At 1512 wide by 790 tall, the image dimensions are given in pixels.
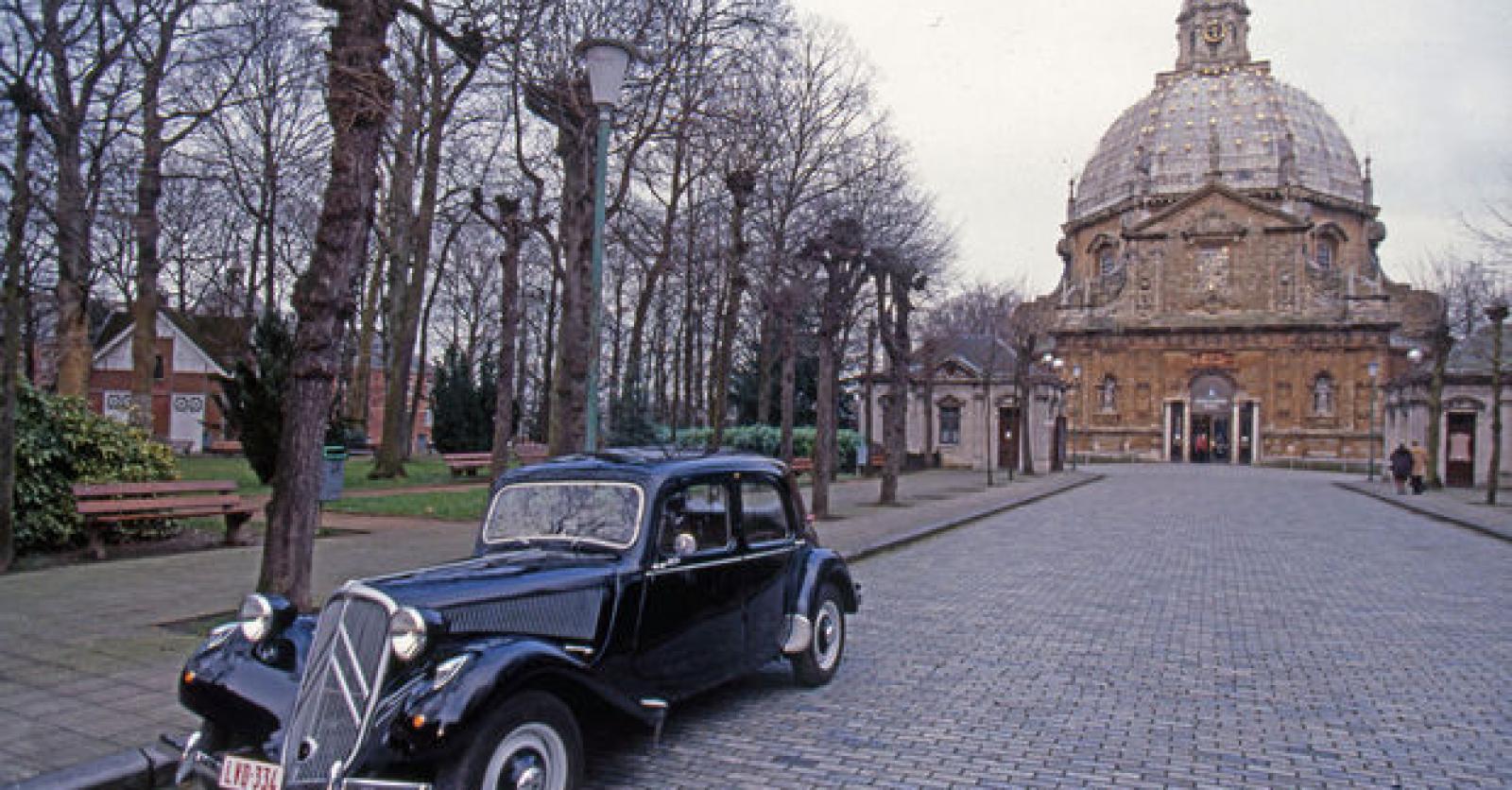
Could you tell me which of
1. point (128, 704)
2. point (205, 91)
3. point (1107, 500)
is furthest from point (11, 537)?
point (1107, 500)

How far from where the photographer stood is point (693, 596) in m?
5.65

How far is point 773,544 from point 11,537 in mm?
8684

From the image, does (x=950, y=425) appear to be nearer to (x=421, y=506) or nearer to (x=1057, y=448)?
(x=1057, y=448)

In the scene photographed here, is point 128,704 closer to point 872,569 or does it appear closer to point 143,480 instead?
point 143,480

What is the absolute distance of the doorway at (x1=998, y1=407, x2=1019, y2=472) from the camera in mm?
45397

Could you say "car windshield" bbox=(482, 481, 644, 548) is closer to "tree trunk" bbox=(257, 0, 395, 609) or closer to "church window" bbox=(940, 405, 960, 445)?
"tree trunk" bbox=(257, 0, 395, 609)

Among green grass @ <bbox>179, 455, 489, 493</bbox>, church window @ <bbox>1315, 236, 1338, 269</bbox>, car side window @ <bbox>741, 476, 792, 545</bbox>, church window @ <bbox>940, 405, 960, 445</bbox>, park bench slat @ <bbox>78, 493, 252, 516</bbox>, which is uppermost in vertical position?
church window @ <bbox>1315, 236, 1338, 269</bbox>

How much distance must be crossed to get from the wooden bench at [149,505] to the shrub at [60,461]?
25 cm

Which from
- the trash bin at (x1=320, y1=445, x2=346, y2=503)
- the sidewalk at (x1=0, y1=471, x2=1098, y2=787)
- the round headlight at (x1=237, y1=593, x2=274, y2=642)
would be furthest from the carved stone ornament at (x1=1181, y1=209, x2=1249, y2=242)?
the round headlight at (x1=237, y1=593, x2=274, y2=642)

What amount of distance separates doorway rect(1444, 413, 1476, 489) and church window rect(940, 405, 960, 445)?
→ 18585 millimetres

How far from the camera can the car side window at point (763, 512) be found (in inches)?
250

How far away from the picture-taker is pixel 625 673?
16.7 feet

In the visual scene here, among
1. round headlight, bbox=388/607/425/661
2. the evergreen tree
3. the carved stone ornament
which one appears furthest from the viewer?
the carved stone ornament

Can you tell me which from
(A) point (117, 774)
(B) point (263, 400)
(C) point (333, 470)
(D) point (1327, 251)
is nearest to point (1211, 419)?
(D) point (1327, 251)
